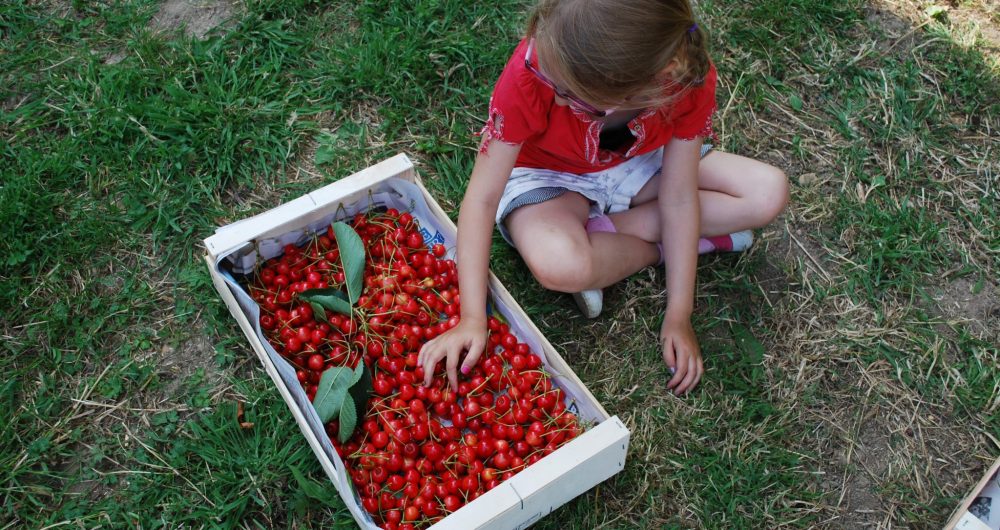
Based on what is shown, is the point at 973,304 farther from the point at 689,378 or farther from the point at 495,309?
the point at 495,309

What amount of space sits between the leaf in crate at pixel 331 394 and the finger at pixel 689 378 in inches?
34.4

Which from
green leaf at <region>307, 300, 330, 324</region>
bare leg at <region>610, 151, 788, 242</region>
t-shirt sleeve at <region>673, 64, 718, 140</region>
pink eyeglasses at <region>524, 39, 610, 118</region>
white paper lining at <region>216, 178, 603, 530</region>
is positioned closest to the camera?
pink eyeglasses at <region>524, 39, 610, 118</region>

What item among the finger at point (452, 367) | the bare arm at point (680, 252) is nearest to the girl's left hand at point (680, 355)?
the bare arm at point (680, 252)

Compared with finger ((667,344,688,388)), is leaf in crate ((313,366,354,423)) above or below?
above

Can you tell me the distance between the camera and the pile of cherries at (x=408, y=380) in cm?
184

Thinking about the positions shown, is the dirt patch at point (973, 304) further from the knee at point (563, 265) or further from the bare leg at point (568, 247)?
the knee at point (563, 265)

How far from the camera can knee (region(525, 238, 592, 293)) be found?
2.06 meters

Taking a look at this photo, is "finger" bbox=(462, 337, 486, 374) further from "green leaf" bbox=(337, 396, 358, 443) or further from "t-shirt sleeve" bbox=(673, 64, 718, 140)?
"t-shirt sleeve" bbox=(673, 64, 718, 140)

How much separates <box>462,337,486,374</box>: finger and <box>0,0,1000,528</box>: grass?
0.39m

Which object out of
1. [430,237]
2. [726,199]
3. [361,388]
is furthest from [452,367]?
[726,199]

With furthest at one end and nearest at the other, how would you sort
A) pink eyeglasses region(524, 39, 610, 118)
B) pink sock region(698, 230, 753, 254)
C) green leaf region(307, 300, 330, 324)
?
pink sock region(698, 230, 753, 254) → green leaf region(307, 300, 330, 324) → pink eyeglasses region(524, 39, 610, 118)

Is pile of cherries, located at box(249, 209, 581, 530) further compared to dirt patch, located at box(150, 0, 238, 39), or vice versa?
dirt patch, located at box(150, 0, 238, 39)

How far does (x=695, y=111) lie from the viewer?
195 cm

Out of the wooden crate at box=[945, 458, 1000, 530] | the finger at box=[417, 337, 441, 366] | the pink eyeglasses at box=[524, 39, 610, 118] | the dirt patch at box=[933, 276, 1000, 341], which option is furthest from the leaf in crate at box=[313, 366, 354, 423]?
the dirt patch at box=[933, 276, 1000, 341]
